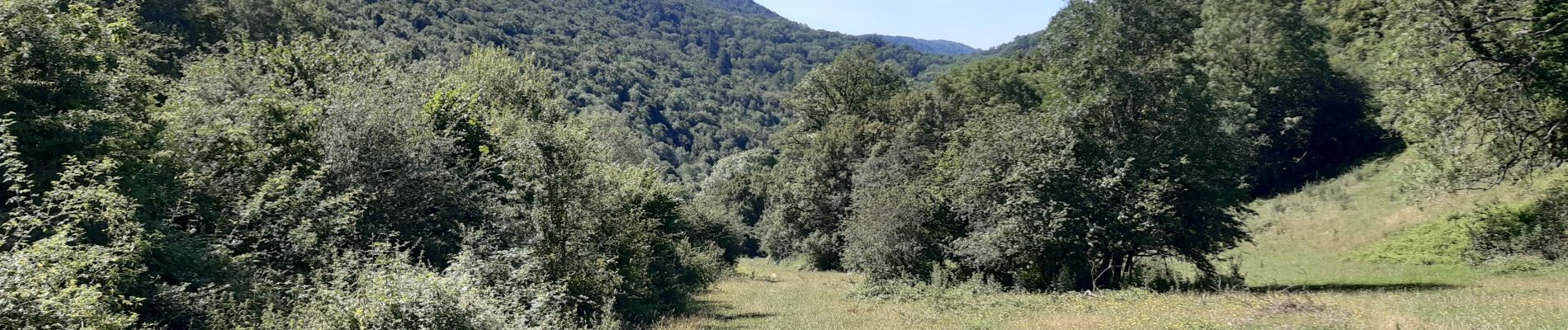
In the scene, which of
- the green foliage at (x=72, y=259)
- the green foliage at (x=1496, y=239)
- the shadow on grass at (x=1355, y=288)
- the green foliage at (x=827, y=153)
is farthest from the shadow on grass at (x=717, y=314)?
the green foliage at (x=1496, y=239)

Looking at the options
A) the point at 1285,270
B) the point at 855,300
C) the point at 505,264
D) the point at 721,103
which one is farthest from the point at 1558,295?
the point at 721,103

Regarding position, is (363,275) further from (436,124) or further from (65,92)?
(436,124)

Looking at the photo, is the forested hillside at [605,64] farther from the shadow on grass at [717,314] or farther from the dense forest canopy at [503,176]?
the shadow on grass at [717,314]

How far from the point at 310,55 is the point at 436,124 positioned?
735 cm

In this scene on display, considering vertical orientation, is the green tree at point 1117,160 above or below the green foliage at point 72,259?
above

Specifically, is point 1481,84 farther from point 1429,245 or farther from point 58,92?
point 58,92

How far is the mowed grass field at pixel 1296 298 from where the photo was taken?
12.6 meters

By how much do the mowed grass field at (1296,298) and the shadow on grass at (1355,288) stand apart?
0.04m

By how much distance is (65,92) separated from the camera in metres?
13.4

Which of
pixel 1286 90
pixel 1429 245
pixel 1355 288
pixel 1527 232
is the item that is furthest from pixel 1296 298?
pixel 1286 90

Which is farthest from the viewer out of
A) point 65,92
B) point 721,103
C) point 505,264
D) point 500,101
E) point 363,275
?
point 721,103

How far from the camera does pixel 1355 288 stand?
1944cm

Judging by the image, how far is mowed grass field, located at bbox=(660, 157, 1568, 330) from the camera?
12.6 meters

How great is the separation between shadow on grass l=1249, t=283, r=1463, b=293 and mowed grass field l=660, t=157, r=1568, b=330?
40 millimetres
